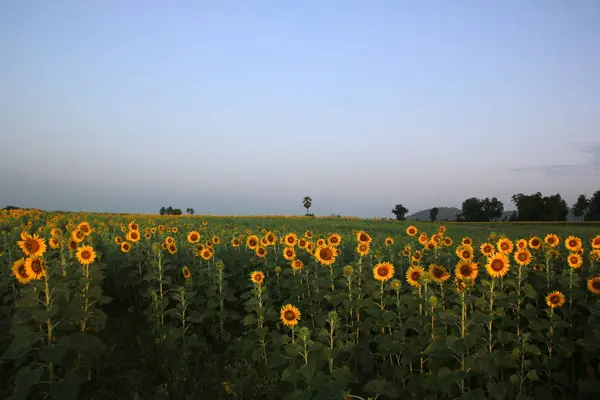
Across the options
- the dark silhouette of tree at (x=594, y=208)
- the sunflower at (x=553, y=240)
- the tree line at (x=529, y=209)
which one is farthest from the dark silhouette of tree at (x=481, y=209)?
the sunflower at (x=553, y=240)

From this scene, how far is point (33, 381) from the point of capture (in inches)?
144

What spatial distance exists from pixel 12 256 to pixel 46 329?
503 cm

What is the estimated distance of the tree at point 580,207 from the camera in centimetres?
10956

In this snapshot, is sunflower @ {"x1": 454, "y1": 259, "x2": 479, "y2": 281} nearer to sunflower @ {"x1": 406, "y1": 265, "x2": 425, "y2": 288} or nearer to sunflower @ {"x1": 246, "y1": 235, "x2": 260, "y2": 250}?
sunflower @ {"x1": 406, "y1": 265, "x2": 425, "y2": 288}

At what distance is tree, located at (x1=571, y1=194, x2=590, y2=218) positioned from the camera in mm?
109562

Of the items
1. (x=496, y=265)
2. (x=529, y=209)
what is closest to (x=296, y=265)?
(x=496, y=265)

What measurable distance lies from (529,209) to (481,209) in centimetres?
1526

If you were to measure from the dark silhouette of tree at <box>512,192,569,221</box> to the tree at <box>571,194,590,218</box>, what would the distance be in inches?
691

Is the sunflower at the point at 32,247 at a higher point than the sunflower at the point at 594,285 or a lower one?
higher

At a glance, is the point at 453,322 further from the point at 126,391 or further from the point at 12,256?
the point at 12,256

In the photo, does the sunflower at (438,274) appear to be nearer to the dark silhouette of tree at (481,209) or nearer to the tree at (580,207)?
the dark silhouette of tree at (481,209)

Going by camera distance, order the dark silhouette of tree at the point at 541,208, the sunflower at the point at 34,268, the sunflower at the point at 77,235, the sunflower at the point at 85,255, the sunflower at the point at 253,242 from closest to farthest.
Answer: the sunflower at the point at 34,268 → the sunflower at the point at 85,255 → the sunflower at the point at 77,235 → the sunflower at the point at 253,242 → the dark silhouette of tree at the point at 541,208

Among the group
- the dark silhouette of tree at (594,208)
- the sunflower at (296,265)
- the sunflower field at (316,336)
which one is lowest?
the sunflower field at (316,336)

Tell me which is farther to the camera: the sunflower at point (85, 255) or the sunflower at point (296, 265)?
the sunflower at point (296, 265)
